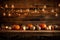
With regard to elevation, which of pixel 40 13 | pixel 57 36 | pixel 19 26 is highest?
pixel 40 13

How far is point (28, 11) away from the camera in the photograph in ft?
12.2

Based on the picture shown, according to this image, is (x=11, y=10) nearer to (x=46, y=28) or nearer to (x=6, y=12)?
(x=6, y=12)

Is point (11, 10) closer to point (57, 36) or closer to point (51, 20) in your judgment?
point (51, 20)

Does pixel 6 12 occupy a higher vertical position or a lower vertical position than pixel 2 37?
higher

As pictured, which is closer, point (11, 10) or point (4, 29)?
point (4, 29)

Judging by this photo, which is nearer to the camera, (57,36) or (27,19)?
Answer: (57,36)

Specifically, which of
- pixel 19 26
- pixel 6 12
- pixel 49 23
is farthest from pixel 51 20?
pixel 6 12

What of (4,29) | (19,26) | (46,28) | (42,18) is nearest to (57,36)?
(46,28)

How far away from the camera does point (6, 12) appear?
370cm

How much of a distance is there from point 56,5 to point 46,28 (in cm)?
60

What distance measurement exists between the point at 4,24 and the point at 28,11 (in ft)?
2.06

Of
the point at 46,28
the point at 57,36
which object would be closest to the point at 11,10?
the point at 46,28

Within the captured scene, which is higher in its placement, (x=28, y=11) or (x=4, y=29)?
(x=28, y=11)

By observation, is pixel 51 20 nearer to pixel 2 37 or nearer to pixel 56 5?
pixel 56 5
